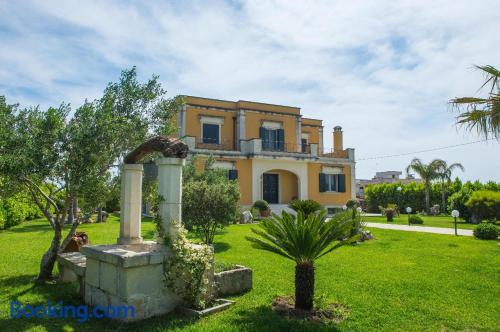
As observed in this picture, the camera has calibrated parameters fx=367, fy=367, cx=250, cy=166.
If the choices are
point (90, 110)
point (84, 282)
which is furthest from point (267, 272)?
point (90, 110)

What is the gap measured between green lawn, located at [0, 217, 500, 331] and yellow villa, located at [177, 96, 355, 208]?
41.7 feet

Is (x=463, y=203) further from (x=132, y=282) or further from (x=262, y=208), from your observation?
(x=132, y=282)

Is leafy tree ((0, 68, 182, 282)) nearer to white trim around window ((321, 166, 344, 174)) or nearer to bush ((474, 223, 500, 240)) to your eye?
bush ((474, 223, 500, 240))

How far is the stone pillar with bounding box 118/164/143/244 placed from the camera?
22.7 ft

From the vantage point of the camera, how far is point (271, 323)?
16.5 ft

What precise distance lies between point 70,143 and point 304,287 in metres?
4.93

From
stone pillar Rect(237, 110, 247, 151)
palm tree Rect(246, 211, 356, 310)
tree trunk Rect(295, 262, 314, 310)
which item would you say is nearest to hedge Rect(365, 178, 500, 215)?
stone pillar Rect(237, 110, 247, 151)

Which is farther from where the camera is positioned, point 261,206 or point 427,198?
point 427,198

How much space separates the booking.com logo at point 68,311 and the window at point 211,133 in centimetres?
2004

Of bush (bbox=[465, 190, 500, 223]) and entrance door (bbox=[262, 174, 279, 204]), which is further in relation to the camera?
entrance door (bbox=[262, 174, 279, 204])

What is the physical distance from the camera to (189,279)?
561cm

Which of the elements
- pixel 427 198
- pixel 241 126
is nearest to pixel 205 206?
pixel 241 126

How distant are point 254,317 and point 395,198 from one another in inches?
1304

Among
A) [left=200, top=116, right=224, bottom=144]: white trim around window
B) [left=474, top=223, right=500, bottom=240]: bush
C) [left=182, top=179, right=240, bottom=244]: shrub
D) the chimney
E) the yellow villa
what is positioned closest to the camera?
[left=182, top=179, right=240, bottom=244]: shrub
